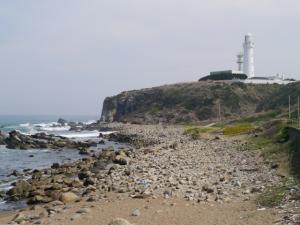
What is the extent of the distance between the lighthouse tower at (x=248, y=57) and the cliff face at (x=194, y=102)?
15246mm

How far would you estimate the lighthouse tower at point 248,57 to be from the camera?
435 feet

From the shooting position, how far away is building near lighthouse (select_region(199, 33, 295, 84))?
125m

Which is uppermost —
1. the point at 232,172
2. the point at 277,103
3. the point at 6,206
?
the point at 277,103

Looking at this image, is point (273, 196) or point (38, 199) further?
point (38, 199)

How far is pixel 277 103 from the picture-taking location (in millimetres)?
88562

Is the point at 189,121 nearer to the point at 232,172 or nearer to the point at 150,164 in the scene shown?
the point at 150,164

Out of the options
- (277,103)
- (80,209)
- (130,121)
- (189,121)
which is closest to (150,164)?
(80,209)

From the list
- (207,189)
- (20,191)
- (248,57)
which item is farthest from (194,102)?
(207,189)

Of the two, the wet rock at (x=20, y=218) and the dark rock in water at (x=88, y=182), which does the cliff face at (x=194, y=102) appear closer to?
the dark rock in water at (x=88, y=182)

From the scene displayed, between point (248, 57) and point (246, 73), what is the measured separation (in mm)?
5194

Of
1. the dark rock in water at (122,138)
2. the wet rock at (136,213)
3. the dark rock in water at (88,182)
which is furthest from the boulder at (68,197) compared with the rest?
the dark rock in water at (122,138)

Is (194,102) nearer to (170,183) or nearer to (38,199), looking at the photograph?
(170,183)

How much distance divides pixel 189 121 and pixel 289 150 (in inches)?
3080

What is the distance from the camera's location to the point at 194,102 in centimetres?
11512
